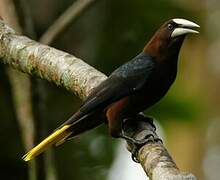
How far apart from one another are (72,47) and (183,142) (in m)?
1.73

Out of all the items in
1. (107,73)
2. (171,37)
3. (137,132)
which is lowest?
(107,73)

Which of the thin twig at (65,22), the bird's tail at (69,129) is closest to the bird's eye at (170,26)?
the bird's tail at (69,129)

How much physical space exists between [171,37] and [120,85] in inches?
14.2

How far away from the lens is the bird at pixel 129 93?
384 cm

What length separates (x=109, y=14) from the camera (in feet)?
21.2

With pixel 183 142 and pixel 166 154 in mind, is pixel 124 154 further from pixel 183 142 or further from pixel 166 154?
pixel 166 154

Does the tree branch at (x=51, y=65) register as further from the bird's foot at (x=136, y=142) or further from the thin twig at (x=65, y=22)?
the thin twig at (x=65, y=22)

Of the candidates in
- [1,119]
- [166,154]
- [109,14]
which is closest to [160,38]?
[166,154]

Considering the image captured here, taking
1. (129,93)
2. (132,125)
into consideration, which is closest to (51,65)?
(129,93)

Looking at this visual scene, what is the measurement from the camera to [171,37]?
390 centimetres

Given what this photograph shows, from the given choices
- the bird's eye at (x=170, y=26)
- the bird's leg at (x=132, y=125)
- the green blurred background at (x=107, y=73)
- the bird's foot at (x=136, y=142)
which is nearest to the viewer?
the bird's foot at (x=136, y=142)

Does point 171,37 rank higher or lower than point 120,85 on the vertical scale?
higher

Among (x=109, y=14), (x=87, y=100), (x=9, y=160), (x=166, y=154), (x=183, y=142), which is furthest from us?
(x=183, y=142)

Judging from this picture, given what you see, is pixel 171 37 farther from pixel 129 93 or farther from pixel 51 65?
pixel 51 65
